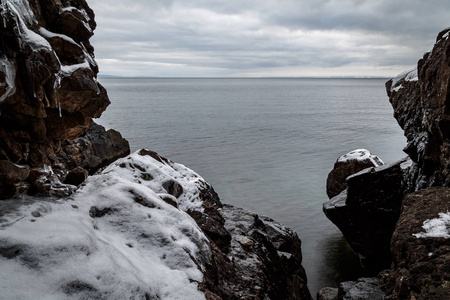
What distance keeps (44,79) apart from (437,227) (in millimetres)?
8472

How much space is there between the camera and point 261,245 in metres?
9.17

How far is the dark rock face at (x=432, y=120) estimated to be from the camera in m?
9.75

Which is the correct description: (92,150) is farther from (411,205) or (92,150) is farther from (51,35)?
(411,205)

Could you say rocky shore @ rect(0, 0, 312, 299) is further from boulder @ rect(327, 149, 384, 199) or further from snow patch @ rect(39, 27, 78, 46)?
boulder @ rect(327, 149, 384, 199)

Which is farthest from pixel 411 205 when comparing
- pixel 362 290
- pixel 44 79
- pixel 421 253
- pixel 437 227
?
pixel 44 79

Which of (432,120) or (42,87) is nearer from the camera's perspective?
(42,87)

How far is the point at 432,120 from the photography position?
10.4m

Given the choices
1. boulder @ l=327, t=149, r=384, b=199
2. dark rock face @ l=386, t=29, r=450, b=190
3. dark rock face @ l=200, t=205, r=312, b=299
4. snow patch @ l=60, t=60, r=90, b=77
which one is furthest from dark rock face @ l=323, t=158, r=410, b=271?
snow patch @ l=60, t=60, r=90, b=77

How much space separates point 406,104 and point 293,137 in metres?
29.0

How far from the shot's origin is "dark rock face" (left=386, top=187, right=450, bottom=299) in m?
6.82

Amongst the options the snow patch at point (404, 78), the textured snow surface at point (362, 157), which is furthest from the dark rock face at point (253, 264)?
the textured snow surface at point (362, 157)

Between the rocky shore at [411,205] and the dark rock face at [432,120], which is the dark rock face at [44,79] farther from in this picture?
the dark rock face at [432,120]

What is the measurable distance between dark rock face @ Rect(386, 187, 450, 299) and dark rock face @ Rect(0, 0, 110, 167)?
7421mm

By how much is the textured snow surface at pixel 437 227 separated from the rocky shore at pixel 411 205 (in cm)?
2
